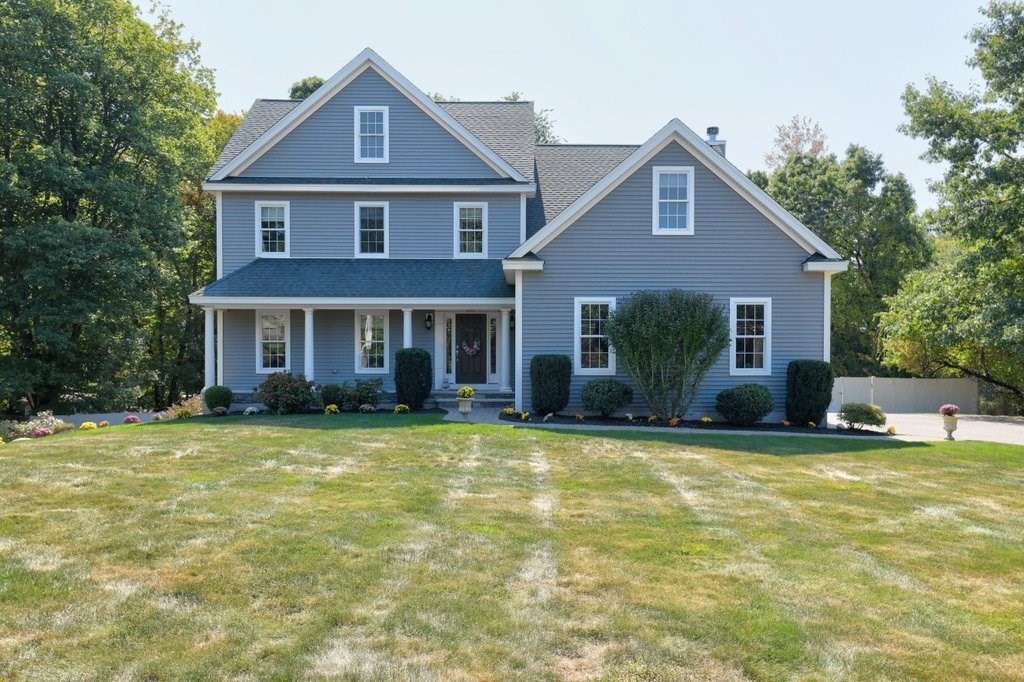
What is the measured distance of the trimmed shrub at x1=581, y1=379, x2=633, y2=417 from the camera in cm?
1569

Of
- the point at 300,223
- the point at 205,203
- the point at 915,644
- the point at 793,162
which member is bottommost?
the point at 915,644

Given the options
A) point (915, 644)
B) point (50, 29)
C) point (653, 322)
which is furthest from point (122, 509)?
point (50, 29)

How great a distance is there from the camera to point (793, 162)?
3434 centimetres

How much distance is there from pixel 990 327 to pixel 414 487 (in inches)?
766

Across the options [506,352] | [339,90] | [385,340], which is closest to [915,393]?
[506,352]

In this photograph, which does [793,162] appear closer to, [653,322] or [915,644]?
[653,322]

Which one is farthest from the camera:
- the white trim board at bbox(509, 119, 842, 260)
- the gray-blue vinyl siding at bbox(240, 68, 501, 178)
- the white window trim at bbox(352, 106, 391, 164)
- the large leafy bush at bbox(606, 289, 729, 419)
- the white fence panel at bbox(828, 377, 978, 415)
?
the white fence panel at bbox(828, 377, 978, 415)

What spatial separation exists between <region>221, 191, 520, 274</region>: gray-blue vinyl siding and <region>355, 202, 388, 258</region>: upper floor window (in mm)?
145

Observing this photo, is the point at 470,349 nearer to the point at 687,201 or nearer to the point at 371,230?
the point at 371,230

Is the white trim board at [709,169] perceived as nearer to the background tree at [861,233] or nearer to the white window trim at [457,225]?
the white window trim at [457,225]

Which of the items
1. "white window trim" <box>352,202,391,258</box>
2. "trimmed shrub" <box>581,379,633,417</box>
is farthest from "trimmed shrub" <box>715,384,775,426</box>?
"white window trim" <box>352,202,391,258</box>

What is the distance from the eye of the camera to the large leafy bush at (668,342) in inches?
590

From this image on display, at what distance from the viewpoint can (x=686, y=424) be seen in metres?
15.5

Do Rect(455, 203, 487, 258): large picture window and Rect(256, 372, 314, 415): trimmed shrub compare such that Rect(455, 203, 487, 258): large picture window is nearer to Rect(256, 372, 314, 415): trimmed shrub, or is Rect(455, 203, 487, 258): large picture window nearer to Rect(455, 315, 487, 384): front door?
Rect(455, 315, 487, 384): front door
